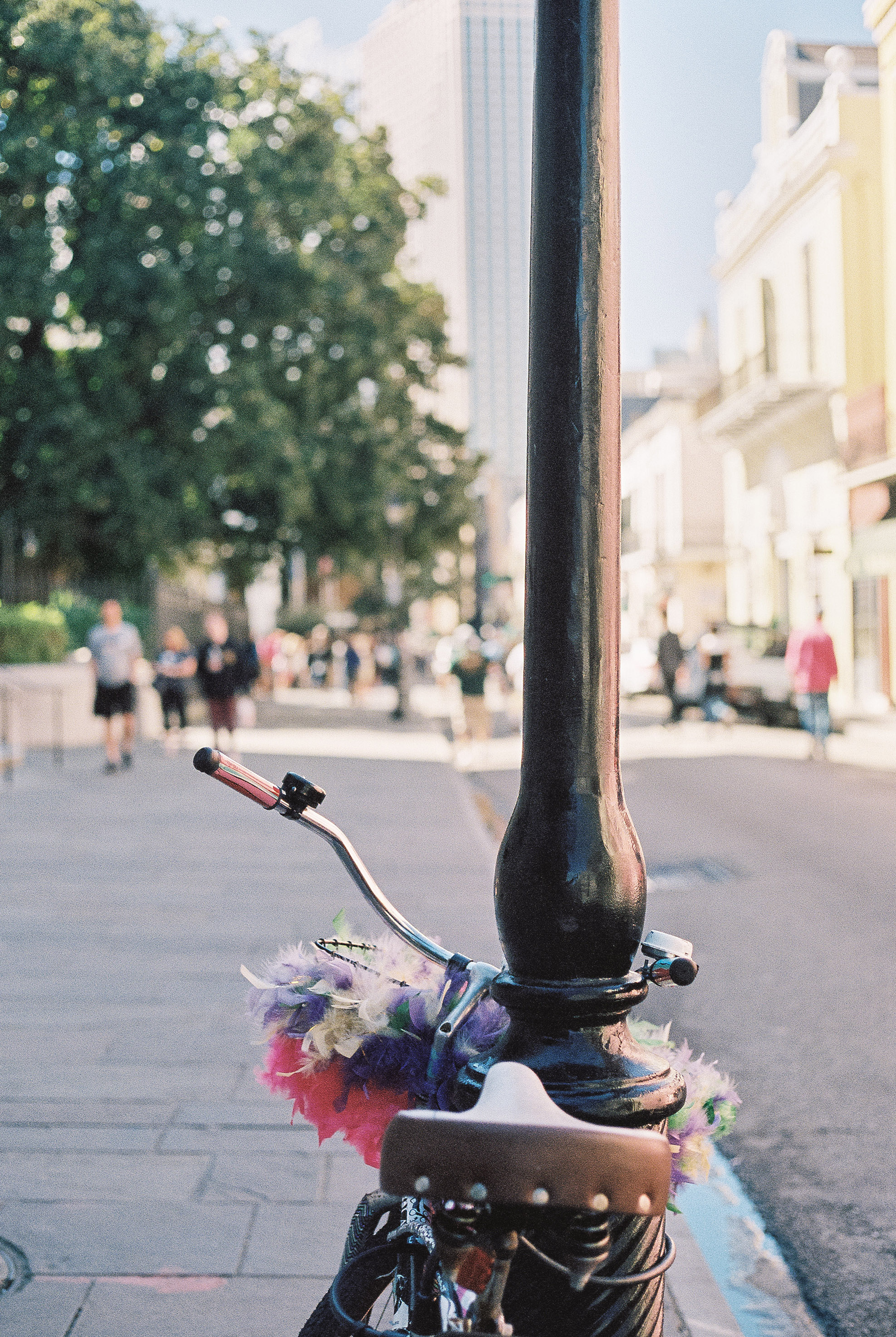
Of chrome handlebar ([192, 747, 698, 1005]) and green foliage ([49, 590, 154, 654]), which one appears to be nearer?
chrome handlebar ([192, 747, 698, 1005])

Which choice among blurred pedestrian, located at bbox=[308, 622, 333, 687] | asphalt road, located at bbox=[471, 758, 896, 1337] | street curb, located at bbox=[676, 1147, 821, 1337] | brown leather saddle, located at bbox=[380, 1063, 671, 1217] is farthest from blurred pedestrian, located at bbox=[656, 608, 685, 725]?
blurred pedestrian, located at bbox=[308, 622, 333, 687]

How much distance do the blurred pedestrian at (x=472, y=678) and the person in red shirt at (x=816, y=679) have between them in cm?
391

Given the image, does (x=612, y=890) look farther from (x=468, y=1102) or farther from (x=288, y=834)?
(x=288, y=834)

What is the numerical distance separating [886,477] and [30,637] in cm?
1693

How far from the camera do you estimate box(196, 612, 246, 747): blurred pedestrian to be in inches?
630

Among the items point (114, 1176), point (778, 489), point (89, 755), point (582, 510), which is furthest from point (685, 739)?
point (582, 510)

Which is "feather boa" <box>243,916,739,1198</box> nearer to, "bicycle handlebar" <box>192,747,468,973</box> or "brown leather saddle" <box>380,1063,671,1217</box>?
"bicycle handlebar" <box>192,747,468,973</box>

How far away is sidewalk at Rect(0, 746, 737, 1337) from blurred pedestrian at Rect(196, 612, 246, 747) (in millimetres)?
5786

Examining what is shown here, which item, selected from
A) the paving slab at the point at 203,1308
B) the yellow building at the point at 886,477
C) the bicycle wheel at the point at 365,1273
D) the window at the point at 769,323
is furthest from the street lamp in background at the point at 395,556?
the bicycle wheel at the point at 365,1273

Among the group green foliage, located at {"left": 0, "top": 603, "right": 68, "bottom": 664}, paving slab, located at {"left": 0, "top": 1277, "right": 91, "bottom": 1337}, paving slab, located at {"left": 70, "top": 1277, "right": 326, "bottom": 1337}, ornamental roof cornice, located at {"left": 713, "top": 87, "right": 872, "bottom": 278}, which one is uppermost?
ornamental roof cornice, located at {"left": 713, "top": 87, "right": 872, "bottom": 278}

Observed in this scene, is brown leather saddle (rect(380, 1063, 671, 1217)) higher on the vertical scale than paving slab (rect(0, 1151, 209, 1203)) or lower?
higher

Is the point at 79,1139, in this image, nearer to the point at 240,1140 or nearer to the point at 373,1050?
the point at 240,1140

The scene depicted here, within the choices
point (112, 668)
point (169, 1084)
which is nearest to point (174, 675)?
point (112, 668)

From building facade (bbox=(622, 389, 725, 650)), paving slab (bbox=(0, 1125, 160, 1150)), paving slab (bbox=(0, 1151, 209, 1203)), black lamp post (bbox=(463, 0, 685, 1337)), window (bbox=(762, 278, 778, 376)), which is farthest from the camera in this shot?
building facade (bbox=(622, 389, 725, 650))
